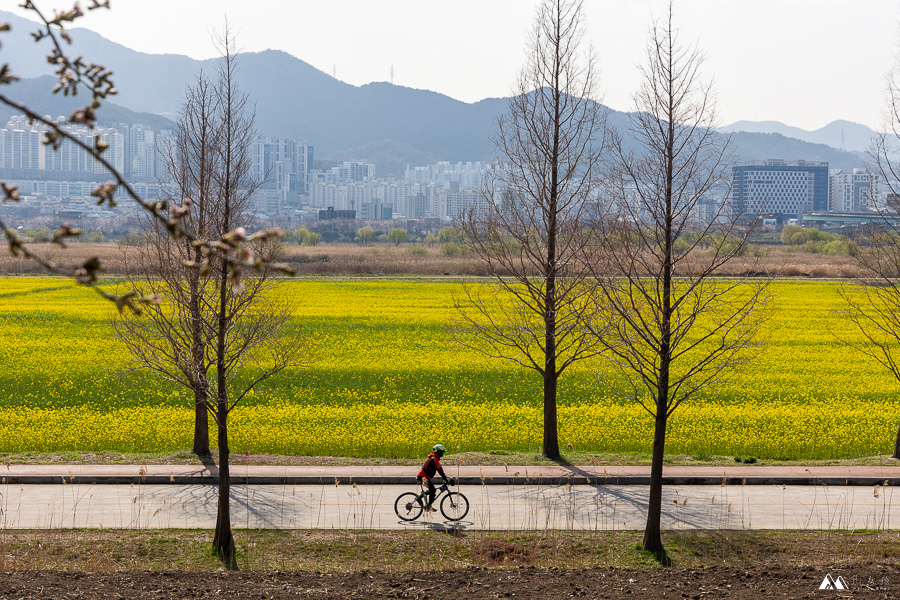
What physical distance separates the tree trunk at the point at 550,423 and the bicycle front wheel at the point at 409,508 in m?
4.86

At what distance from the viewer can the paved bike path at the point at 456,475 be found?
669 inches

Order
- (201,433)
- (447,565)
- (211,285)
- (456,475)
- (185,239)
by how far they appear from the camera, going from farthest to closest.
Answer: (201,433) < (211,285) < (456,475) < (185,239) < (447,565)

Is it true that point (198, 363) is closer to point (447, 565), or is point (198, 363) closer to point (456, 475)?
point (447, 565)

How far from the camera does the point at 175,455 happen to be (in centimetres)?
1900

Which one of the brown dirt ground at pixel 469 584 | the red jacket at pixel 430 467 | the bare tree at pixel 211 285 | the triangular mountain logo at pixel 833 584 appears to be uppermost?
the bare tree at pixel 211 285

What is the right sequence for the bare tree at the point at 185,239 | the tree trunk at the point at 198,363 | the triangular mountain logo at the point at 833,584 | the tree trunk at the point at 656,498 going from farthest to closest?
the bare tree at the point at 185,239 → the tree trunk at the point at 198,363 → the tree trunk at the point at 656,498 → the triangular mountain logo at the point at 833,584

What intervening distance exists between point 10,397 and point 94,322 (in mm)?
21253

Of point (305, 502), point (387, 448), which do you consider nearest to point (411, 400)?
point (387, 448)

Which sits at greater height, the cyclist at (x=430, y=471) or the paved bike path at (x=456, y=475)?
the cyclist at (x=430, y=471)

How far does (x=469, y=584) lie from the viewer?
34.3ft

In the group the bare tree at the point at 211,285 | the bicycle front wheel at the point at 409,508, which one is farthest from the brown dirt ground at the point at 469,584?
the bicycle front wheel at the point at 409,508

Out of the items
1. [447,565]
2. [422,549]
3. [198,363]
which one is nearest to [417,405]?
[198,363]

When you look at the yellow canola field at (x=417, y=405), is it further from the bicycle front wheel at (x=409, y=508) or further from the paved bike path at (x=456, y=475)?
the bicycle front wheel at (x=409, y=508)

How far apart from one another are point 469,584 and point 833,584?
446cm
